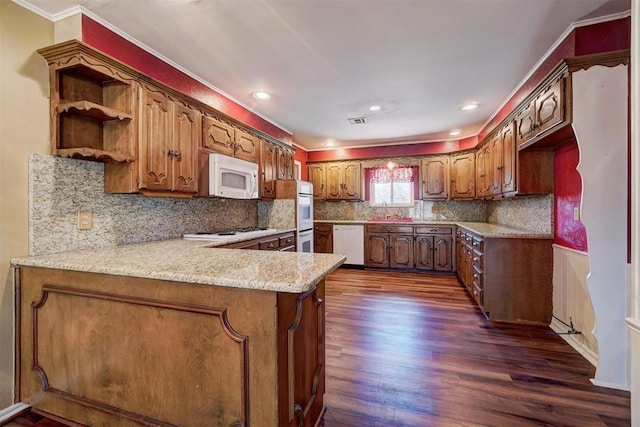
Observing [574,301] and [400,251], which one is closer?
[574,301]

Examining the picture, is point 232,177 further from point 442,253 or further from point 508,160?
point 442,253

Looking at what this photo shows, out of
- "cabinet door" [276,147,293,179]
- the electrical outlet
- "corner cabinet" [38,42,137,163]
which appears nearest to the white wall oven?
"cabinet door" [276,147,293,179]

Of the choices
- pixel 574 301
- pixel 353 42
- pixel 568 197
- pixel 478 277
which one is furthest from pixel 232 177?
pixel 574 301

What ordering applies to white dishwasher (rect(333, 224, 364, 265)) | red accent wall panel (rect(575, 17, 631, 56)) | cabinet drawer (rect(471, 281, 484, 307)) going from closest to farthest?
1. red accent wall panel (rect(575, 17, 631, 56))
2. cabinet drawer (rect(471, 281, 484, 307))
3. white dishwasher (rect(333, 224, 364, 265))

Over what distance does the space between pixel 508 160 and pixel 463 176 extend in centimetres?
197

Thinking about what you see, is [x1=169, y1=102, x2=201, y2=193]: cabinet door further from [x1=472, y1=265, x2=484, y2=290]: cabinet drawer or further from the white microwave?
[x1=472, y1=265, x2=484, y2=290]: cabinet drawer

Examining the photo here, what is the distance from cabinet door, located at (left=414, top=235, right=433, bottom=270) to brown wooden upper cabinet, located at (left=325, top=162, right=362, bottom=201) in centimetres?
147

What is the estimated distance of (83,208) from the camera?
2.04 metres

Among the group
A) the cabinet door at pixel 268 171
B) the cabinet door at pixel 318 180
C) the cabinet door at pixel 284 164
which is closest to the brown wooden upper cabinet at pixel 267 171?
the cabinet door at pixel 268 171

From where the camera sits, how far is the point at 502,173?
136 inches

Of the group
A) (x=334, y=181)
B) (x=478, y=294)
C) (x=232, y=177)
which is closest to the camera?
(x=232, y=177)

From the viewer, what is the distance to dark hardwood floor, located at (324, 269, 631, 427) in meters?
1.67

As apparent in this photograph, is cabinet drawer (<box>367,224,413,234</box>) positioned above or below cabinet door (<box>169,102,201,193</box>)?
below

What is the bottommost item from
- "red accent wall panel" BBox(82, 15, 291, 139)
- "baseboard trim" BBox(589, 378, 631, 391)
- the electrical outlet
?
"baseboard trim" BBox(589, 378, 631, 391)
